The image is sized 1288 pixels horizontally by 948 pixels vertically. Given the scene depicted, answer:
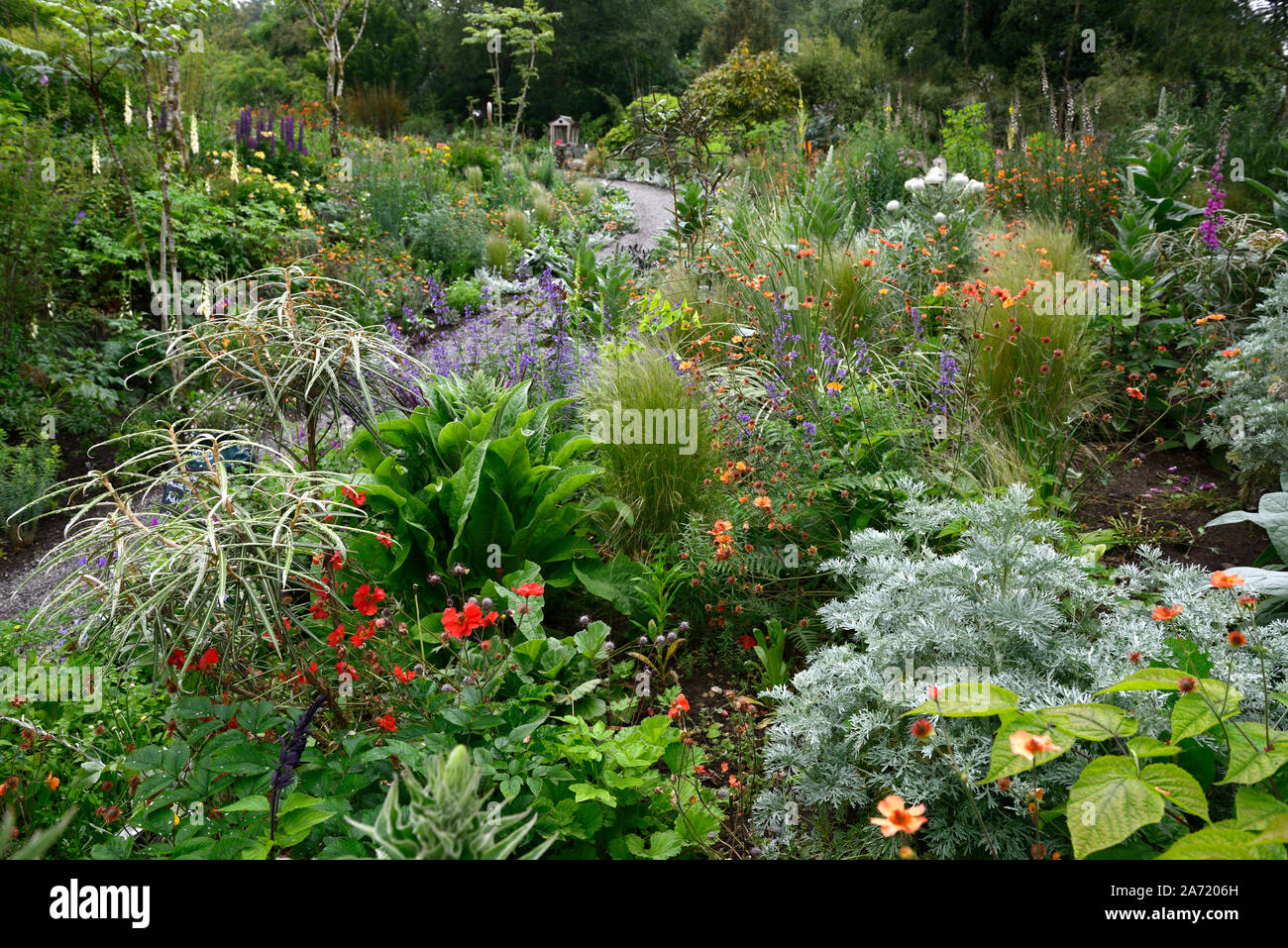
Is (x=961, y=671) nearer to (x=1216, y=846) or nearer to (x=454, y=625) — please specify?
(x=1216, y=846)

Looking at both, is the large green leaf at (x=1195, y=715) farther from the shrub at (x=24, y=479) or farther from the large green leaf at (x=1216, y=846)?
the shrub at (x=24, y=479)

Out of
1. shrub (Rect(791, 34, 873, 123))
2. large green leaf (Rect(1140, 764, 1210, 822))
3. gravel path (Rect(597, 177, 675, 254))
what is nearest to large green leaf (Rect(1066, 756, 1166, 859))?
large green leaf (Rect(1140, 764, 1210, 822))

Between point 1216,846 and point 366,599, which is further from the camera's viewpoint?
point 366,599

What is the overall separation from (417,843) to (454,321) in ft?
19.6

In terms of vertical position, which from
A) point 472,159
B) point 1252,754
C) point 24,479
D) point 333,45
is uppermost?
point 333,45

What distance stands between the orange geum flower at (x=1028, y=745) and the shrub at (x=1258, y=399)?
247cm

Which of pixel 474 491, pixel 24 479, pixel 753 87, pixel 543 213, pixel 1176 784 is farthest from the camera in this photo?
pixel 753 87

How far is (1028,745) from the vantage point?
110 centimetres

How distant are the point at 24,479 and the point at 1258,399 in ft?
17.9

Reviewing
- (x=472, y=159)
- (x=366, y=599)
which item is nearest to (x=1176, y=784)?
(x=366, y=599)

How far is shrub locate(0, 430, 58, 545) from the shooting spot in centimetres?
373

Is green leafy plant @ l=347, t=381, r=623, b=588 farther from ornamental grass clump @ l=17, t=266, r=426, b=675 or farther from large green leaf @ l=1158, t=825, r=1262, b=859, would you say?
large green leaf @ l=1158, t=825, r=1262, b=859

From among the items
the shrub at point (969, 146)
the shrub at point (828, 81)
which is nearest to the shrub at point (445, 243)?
the shrub at point (969, 146)
